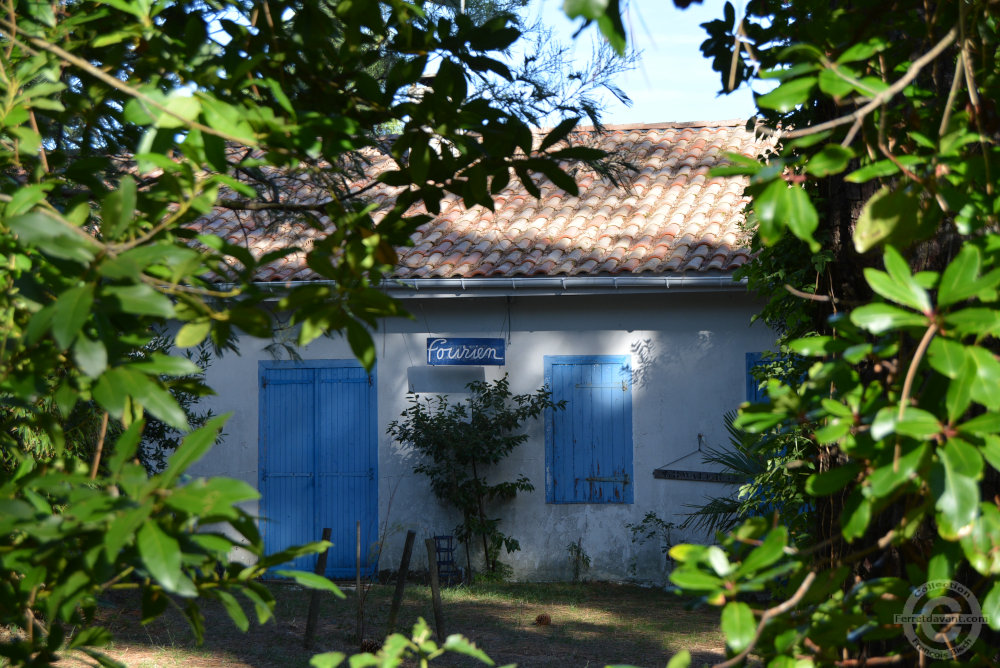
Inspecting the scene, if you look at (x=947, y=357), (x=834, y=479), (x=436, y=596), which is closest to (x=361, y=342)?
(x=834, y=479)

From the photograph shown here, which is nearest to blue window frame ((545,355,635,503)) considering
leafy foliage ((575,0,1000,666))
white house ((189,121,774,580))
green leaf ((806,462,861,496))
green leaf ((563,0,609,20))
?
white house ((189,121,774,580))

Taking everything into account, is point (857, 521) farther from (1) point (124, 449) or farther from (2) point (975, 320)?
(1) point (124, 449)

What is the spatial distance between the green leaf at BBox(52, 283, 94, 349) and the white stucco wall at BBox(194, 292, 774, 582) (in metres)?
7.41

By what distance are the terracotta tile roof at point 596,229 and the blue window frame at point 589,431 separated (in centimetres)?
106

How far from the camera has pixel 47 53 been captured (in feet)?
5.91

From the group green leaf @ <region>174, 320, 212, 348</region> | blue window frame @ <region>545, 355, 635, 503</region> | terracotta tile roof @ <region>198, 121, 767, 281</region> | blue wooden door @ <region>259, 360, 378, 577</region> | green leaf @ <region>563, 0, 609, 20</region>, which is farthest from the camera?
blue wooden door @ <region>259, 360, 378, 577</region>

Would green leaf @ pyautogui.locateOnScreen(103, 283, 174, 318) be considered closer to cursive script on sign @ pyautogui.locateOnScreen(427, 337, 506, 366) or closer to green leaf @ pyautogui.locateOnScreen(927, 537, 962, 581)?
green leaf @ pyautogui.locateOnScreen(927, 537, 962, 581)

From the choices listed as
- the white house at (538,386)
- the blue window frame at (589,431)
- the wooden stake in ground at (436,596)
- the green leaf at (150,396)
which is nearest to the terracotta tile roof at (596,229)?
the white house at (538,386)

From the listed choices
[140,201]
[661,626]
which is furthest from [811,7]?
[661,626]

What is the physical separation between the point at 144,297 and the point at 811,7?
63.7 inches

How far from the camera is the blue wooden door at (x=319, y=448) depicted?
8.90 metres

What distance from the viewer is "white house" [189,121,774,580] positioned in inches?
333

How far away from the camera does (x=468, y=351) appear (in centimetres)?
879

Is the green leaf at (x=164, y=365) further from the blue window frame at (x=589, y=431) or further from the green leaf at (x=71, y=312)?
the blue window frame at (x=589, y=431)
